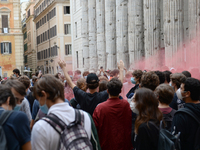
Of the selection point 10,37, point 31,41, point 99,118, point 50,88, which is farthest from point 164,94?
point 31,41

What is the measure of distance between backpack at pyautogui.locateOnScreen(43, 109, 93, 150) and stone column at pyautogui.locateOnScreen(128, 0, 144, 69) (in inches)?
738

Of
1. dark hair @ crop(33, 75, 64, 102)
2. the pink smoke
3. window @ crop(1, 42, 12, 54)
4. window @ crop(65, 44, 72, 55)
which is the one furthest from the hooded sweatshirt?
window @ crop(65, 44, 72, 55)

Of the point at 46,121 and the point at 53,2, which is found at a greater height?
the point at 53,2

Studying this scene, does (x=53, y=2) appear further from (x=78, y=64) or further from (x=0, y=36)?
(x=78, y=64)

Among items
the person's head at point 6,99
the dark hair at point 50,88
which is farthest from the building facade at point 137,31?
the person's head at point 6,99

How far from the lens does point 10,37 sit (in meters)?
46.2

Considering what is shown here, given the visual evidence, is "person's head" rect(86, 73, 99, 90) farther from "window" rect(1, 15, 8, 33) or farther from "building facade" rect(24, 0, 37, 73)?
"building facade" rect(24, 0, 37, 73)

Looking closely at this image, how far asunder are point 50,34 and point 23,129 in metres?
52.3

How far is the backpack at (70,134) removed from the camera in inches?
120

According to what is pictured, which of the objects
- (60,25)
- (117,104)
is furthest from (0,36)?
(117,104)

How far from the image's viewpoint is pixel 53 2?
50250 millimetres

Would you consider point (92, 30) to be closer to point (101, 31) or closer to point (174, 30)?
point (101, 31)

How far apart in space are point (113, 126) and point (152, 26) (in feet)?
51.4

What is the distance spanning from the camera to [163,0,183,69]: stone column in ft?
54.7
